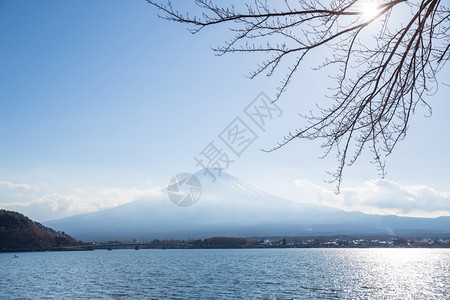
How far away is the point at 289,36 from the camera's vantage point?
3.73 m

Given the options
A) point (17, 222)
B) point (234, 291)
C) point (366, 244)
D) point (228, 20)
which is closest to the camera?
point (228, 20)

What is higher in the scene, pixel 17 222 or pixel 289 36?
pixel 17 222

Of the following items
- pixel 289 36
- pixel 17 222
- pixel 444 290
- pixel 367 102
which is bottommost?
pixel 444 290

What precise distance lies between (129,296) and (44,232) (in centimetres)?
10168

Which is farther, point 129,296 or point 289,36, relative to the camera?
point 129,296

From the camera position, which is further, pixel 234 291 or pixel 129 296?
pixel 234 291

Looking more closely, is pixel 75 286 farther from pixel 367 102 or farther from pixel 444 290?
pixel 367 102

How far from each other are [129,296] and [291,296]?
380 inches

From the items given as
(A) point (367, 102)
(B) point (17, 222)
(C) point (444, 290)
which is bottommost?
(C) point (444, 290)

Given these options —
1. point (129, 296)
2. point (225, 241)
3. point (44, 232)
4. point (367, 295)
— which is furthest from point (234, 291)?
point (225, 241)

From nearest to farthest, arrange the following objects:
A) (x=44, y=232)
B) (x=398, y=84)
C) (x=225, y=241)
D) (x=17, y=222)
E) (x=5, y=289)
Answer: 1. (x=398, y=84)
2. (x=5, y=289)
3. (x=17, y=222)
4. (x=44, y=232)
5. (x=225, y=241)

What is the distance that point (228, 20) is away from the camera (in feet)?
11.7

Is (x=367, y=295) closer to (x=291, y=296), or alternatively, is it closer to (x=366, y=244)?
(x=291, y=296)

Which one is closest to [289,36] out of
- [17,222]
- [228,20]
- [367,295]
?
[228,20]
